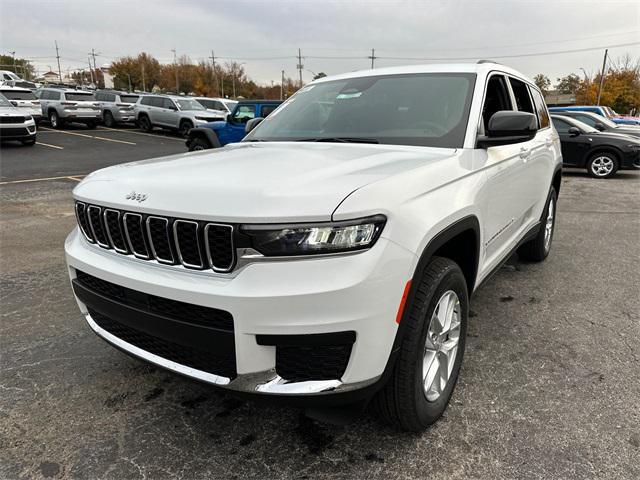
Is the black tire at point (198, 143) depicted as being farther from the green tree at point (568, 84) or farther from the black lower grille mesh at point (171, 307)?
the green tree at point (568, 84)

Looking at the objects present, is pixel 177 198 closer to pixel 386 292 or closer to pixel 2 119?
pixel 386 292

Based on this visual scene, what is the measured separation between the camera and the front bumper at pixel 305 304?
1720 mm

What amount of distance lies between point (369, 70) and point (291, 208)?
2424 mm

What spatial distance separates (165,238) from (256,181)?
44 cm

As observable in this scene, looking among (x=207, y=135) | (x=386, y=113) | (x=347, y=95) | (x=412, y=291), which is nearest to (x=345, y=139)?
(x=386, y=113)

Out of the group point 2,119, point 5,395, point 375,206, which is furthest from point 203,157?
point 2,119

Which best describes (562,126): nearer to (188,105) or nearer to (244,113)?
(244,113)

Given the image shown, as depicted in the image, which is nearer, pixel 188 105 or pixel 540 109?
pixel 540 109

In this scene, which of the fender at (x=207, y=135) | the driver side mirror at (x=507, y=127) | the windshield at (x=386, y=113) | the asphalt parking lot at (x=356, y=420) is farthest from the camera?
the fender at (x=207, y=135)

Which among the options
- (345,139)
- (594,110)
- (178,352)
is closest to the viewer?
(178,352)

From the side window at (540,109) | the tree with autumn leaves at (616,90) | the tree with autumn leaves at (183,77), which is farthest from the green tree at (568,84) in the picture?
the side window at (540,109)

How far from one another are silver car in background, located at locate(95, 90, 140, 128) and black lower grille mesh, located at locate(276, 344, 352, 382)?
24.0m

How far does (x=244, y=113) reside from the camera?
1250 cm

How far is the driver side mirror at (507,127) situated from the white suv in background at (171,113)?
17975 mm
